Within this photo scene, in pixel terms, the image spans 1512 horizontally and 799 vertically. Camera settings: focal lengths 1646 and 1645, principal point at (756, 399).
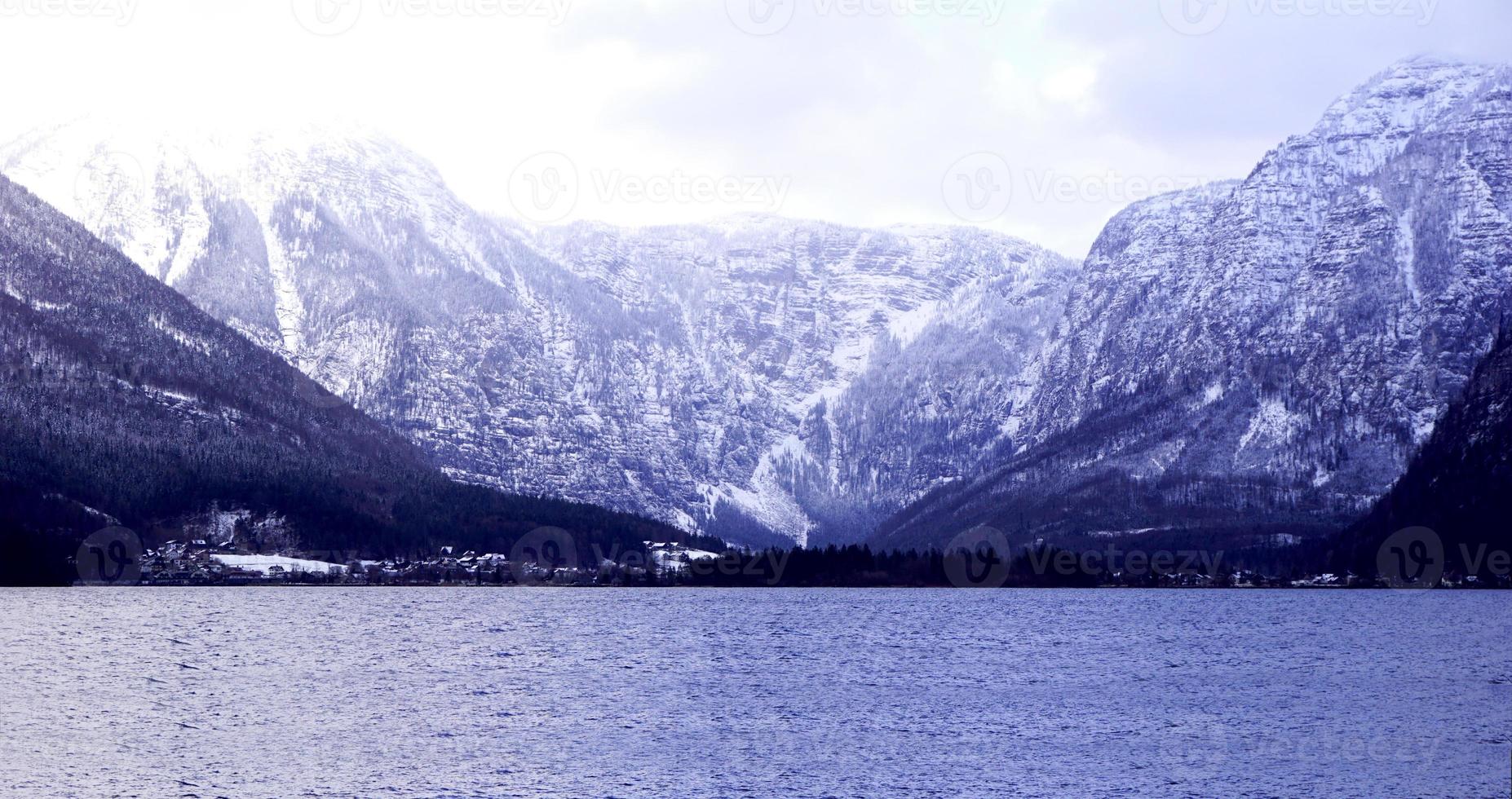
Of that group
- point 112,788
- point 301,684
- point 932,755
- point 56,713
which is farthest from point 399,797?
point 301,684

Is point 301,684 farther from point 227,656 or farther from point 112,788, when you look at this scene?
point 112,788

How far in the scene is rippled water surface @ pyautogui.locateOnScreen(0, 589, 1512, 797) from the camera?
97250 millimetres

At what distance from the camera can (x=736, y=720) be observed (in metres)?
126

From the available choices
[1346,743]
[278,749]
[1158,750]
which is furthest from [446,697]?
[1346,743]

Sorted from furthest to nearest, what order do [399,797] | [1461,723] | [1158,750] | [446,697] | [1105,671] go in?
[1105,671] < [446,697] < [1461,723] < [1158,750] < [399,797]

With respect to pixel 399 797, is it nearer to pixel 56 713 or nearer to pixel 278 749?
pixel 278 749

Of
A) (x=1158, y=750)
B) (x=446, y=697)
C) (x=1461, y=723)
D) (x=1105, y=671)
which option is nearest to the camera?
(x=1158, y=750)

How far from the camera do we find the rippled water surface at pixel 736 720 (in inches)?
3829

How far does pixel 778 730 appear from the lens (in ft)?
397

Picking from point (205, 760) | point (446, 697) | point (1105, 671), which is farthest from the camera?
point (1105, 671)

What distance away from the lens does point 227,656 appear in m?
170

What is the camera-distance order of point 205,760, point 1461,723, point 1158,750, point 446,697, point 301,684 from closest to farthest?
point 205,760
point 1158,750
point 1461,723
point 446,697
point 301,684

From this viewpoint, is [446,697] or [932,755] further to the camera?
[446,697]

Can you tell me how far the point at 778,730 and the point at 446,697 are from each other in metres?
32.3
